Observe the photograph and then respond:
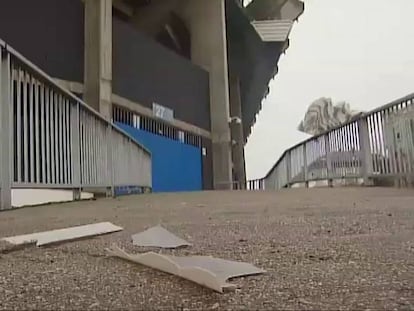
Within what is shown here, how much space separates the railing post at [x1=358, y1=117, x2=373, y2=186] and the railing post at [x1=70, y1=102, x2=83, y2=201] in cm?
509

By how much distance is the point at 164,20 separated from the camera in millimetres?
21844

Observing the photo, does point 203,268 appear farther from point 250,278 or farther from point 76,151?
point 76,151

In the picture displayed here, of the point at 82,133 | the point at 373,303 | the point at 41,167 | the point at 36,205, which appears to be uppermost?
the point at 82,133

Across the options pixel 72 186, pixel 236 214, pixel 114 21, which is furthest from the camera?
pixel 114 21

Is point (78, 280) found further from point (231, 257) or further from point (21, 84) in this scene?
point (21, 84)

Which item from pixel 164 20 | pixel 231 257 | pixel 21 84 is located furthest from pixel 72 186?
pixel 164 20

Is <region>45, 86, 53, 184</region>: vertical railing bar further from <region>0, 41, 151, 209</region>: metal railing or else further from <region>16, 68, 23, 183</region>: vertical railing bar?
<region>16, 68, 23, 183</region>: vertical railing bar

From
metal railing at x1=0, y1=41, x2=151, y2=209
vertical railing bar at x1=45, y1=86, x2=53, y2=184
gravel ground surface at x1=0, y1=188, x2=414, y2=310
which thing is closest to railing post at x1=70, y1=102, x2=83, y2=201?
metal railing at x1=0, y1=41, x2=151, y2=209

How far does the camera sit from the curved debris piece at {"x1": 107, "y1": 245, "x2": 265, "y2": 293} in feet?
5.30

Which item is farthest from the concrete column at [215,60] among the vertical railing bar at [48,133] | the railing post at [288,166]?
the vertical railing bar at [48,133]

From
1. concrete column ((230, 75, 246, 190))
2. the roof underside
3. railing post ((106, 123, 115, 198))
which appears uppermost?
the roof underside

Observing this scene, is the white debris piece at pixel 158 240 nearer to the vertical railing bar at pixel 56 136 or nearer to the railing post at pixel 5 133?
the railing post at pixel 5 133

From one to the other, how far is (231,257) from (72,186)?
4002 millimetres

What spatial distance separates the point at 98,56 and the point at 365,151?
23.8ft
